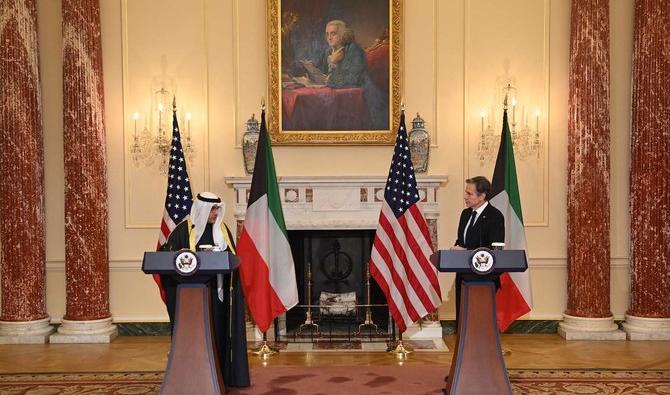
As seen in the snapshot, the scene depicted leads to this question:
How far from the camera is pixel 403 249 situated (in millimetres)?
6676

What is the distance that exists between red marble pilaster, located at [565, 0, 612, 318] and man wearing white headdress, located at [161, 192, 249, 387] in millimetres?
4066

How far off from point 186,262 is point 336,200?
11.1 ft

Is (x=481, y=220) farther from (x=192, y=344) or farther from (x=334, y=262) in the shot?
(x=334, y=262)

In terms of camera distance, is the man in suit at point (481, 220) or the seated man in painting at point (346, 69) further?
the seated man in painting at point (346, 69)

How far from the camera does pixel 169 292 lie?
5316 millimetres

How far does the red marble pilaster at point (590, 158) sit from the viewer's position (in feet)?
25.2

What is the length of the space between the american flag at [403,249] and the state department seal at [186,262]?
97.3 inches

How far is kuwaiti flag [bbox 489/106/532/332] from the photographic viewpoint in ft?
21.9

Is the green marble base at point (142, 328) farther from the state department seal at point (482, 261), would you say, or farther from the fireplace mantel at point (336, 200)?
the state department seal at point (482, 261)

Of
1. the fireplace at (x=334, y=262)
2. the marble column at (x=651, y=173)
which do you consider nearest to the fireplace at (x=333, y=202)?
the fireplace at (x=334, y=262)

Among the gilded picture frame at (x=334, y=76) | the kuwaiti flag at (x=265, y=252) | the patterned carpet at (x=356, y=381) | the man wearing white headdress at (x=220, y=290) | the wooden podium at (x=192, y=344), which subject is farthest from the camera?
the gilded picture frame at (x=334, y=76)

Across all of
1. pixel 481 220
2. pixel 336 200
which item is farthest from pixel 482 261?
pixel 336 200

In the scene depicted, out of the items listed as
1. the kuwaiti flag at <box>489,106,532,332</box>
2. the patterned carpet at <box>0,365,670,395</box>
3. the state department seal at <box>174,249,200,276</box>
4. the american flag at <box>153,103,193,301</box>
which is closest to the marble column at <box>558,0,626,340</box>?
the kuwaiti flag at <box>489,106,532,332</box>

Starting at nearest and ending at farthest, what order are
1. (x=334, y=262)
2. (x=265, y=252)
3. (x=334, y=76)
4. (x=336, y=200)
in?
(x=265, y=252)
(x=336, y=200)
(x=334, y=76)
(x=334, y=262)
